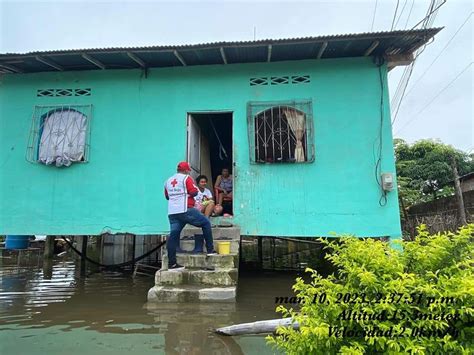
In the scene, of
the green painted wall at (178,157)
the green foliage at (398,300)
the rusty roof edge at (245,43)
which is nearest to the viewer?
the green foliage at (398,300)

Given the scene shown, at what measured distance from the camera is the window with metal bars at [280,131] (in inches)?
236

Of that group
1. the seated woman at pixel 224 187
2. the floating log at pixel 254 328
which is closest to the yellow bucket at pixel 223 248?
the floating log at pixel 254 328

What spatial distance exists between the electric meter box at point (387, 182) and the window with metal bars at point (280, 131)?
1341 millimetres

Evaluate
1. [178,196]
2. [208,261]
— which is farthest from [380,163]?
[178,196]

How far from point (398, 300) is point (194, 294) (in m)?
3.11

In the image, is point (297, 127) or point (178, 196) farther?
point (297, 127)

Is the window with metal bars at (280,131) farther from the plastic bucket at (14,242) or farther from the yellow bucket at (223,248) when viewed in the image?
the plastic bucket at (14,242)

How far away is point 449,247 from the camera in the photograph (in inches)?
75.7

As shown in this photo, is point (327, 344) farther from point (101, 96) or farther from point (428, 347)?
point (101, 96)

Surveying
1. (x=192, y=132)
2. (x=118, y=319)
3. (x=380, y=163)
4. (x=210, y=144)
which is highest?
(x=210, y=144)

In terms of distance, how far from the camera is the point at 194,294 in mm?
4363

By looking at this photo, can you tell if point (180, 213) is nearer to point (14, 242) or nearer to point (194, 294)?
point (194, 294)

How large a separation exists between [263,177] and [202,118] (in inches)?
112

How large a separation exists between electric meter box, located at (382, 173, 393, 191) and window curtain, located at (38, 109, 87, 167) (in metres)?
5.60
